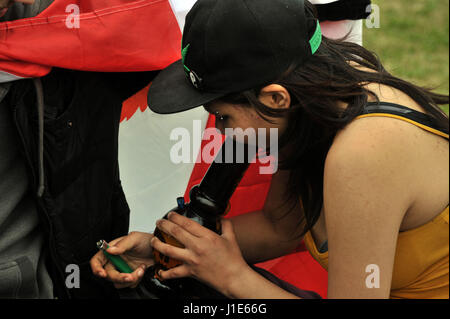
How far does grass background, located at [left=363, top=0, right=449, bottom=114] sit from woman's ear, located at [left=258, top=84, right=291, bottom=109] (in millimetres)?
2091

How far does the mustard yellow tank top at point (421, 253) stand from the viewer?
107cm

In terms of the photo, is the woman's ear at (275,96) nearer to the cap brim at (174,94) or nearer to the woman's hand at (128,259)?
the cap brim at (174,94)

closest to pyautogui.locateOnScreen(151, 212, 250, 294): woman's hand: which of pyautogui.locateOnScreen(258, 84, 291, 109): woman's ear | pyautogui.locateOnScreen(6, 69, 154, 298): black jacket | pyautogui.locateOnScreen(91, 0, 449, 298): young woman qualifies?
pyautogui.locateOnScreen(91, 0, 449, 298): young woman

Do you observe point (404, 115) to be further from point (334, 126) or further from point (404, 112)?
point (334, 126)

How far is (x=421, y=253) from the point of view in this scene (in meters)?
1.16

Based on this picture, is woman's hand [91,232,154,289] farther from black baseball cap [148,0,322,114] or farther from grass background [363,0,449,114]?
grass background [363,0,449,114]

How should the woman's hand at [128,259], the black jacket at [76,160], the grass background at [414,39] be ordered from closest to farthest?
the black jacket at [76,160] → the woman's hand at [128,259] → the grass background at [414,39]

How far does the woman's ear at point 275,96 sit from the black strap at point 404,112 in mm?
151

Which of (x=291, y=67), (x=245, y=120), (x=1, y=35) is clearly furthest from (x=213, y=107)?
(x=1, y=35)

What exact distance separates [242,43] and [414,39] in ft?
8.94

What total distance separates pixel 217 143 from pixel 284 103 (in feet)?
2.00

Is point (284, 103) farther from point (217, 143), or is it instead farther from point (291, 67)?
point (217, 143)

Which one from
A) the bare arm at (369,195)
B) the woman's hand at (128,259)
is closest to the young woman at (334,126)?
the bare arm at (369,195)
